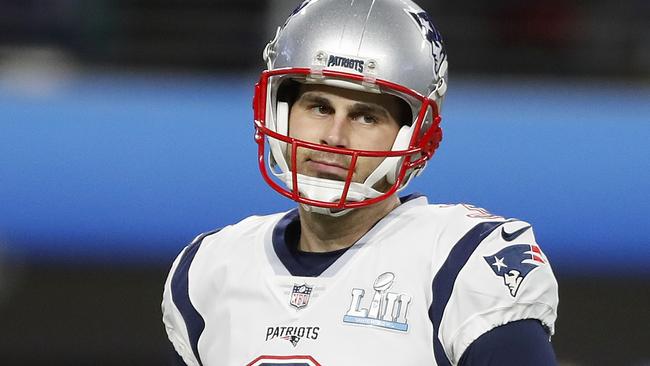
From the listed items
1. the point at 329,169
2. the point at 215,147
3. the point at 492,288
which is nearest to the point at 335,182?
the point at 329,169

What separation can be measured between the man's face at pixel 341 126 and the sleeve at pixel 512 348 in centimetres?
31

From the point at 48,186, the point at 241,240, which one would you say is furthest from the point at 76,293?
the point at 241,240

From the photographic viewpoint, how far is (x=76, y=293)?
4.14 meters

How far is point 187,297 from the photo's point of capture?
1952 mm

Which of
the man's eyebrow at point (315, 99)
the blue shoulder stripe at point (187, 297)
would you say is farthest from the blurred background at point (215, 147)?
the man's eyebrow at point (315, 99)

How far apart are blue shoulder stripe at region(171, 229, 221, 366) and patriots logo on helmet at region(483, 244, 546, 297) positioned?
18.7 inches

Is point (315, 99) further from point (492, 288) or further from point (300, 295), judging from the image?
point (492, 288)

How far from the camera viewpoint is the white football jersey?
167cm

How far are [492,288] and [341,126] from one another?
0.32m

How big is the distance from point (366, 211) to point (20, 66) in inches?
86.6

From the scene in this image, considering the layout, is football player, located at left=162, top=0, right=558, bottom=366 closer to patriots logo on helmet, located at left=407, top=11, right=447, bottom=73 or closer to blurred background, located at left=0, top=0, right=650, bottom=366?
patriots logo on helmet, located at left=407, top=11, right=447, bottom=73

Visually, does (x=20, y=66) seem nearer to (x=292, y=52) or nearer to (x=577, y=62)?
(x=577, y=62)

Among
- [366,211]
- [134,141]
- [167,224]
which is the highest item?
[366,211]

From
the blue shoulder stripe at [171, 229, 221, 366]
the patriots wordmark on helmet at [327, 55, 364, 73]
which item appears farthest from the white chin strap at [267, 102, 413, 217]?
the blue shoulder stripe at [171, 229, 221, 366]
